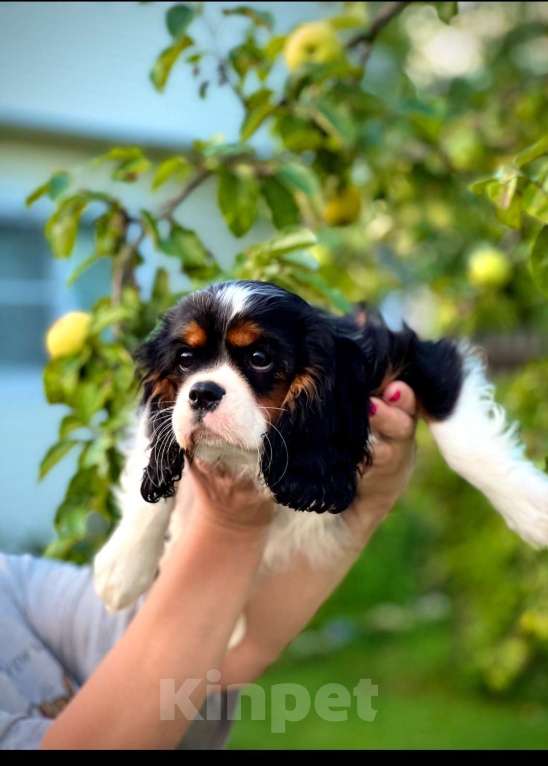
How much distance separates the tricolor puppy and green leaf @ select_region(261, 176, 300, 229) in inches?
14.1

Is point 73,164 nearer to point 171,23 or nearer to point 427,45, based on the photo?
point 427,45

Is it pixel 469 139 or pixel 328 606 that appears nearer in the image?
pixel 469 139

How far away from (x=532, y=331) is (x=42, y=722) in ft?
11.4

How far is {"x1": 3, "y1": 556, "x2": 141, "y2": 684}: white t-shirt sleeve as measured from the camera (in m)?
2.07

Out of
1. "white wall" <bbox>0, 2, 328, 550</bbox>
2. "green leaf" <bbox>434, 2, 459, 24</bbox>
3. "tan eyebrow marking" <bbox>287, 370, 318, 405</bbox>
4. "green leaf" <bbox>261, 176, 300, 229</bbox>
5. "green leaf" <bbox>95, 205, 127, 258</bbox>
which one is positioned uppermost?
"green leaf" <bbox>434, 2, 459, 24</bbox>

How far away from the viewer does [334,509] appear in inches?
61.3

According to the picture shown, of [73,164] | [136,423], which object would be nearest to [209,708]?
[136,423]

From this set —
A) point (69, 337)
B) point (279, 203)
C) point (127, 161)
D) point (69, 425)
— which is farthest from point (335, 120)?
point (69, 425)

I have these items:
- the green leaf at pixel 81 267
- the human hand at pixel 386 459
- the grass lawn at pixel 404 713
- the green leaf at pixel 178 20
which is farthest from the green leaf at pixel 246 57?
the grass lawn at pixel 404 713

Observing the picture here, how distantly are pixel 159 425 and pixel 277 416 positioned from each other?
195 millimetres

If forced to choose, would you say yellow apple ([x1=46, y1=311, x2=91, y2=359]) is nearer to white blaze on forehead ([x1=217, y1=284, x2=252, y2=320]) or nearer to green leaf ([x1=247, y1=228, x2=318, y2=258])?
green leaf ([x1=247, y1=228, x2=318, y2=258])

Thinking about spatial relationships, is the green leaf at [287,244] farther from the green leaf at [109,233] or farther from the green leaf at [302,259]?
the green leaf at [109,233]

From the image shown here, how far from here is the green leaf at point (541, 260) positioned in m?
1.63

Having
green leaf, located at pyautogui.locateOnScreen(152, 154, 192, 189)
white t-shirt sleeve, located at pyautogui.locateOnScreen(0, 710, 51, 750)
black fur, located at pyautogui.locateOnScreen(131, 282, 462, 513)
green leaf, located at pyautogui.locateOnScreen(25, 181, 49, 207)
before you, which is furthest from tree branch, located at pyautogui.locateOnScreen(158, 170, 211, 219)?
white t-shirt sleeve, located at pyautogui.locateOnScreen(0, 710, 51, 750)
